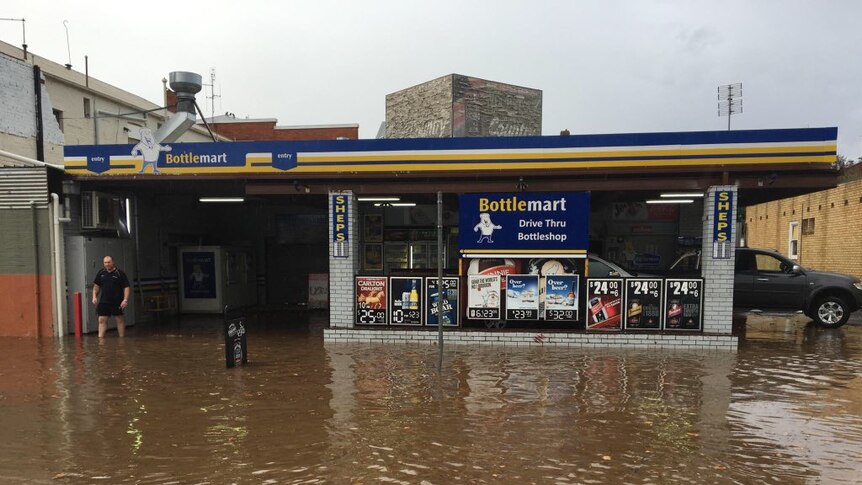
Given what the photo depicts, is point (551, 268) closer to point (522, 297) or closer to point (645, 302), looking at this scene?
point (522, 297)

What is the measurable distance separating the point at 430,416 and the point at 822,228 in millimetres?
20441

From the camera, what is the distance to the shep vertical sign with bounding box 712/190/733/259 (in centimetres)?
917

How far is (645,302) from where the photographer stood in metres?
9.58

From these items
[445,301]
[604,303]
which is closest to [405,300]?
[445,301]

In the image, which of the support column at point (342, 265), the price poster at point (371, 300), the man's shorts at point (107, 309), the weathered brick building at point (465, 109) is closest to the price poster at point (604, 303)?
the price poster at point (371, 300)

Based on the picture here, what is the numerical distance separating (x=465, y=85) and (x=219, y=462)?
25.6 meters

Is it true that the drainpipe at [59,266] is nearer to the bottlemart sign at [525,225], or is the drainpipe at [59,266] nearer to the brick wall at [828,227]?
the bottlemart sign at [525,225]

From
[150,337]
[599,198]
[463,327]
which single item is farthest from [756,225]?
[150,337]

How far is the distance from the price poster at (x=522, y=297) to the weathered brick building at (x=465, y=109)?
59.6ft

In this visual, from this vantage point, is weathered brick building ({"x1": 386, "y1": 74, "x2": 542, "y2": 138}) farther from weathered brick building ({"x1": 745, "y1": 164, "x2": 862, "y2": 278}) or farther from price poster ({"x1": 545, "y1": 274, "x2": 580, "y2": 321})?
price poster ({"x1": 545, "y1": 274, "x2": 580, "y2": 321})

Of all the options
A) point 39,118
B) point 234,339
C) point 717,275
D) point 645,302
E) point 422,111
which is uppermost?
point 422,111

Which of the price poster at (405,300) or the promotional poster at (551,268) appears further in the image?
the price poster at (405,300)

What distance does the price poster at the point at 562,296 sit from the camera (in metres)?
9.66

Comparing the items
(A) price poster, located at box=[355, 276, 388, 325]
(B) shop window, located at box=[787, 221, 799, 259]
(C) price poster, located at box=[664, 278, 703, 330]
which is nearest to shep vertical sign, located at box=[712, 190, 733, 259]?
(C) price poster, located at box=[664, 278, 703, 330]
